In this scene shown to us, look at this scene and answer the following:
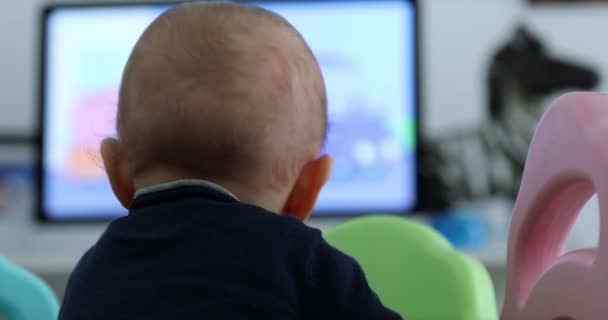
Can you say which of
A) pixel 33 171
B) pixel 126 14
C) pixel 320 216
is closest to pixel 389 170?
pixel 320 216

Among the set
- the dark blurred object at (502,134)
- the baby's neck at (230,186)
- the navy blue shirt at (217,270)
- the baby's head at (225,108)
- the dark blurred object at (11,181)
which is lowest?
the dark blurred object at (11,181)

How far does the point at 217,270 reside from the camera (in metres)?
0.51

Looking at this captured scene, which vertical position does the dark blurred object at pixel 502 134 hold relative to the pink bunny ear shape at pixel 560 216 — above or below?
below

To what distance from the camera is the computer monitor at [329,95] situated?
1466mm

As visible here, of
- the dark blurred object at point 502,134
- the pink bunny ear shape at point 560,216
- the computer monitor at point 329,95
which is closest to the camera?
the pink bunny ear shape at point 560,216

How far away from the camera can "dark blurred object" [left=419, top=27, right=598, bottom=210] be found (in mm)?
1566

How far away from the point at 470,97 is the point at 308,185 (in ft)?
3.72

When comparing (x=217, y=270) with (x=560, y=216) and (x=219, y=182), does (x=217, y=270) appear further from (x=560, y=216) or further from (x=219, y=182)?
(x=560, y=216)

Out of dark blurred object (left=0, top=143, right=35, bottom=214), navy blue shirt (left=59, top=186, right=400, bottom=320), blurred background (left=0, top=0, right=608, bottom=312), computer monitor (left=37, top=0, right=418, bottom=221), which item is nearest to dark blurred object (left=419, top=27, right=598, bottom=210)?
blurred background (left=0, top=0, right=608, bottom=312)

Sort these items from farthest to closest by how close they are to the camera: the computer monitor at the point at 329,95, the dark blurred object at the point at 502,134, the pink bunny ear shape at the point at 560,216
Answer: the dark blurred object at the point at 502,134
the computer monitor at the point at 329,95
the pink bunny ear shape at the point at 560,216

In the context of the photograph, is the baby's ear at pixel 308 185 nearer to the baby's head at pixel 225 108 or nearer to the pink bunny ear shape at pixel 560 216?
the baby's head at pixel 225 108

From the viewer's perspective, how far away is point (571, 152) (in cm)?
53

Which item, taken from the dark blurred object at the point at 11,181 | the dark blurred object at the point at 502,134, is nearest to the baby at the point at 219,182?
the dark blurred object at the point at 502,134

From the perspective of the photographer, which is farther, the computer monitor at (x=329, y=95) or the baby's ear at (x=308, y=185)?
the computer monitor at (x=329, y=95)
